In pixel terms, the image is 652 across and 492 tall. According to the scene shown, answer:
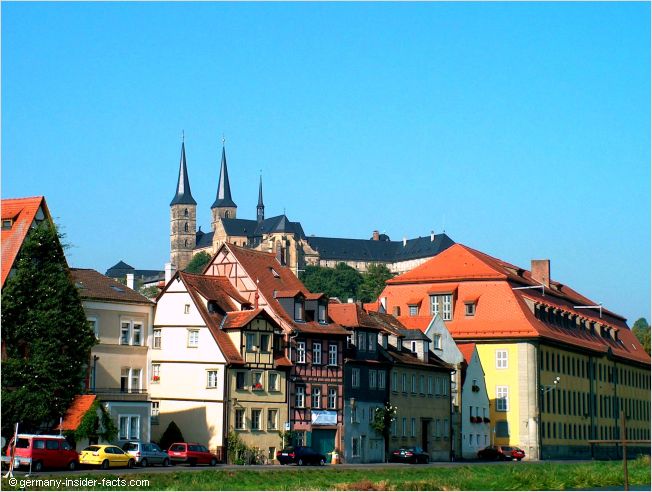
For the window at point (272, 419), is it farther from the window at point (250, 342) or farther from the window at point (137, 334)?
the window at point (137, 334)

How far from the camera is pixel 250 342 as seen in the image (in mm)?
82250

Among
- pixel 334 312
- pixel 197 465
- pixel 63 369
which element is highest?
pixel 334 312

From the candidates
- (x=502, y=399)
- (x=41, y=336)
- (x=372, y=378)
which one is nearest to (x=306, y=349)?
(x=372, y=378)

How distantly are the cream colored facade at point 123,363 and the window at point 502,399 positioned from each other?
37.2 m

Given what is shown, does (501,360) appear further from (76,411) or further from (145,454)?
(76,411)

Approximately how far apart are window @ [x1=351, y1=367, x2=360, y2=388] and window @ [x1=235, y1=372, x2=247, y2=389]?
9.33m

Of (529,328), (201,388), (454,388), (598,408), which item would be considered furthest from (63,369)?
(598,408)

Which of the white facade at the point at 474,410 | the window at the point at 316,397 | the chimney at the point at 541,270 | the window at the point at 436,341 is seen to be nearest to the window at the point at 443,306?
the white facade at the point at 474,410

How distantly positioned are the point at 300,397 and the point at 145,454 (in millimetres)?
18056

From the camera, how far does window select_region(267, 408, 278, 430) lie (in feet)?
271

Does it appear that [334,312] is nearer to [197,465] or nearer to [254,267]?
[254,267]

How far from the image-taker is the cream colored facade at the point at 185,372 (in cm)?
8044

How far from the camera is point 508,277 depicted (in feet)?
363

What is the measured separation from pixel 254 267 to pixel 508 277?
94.0 feet
